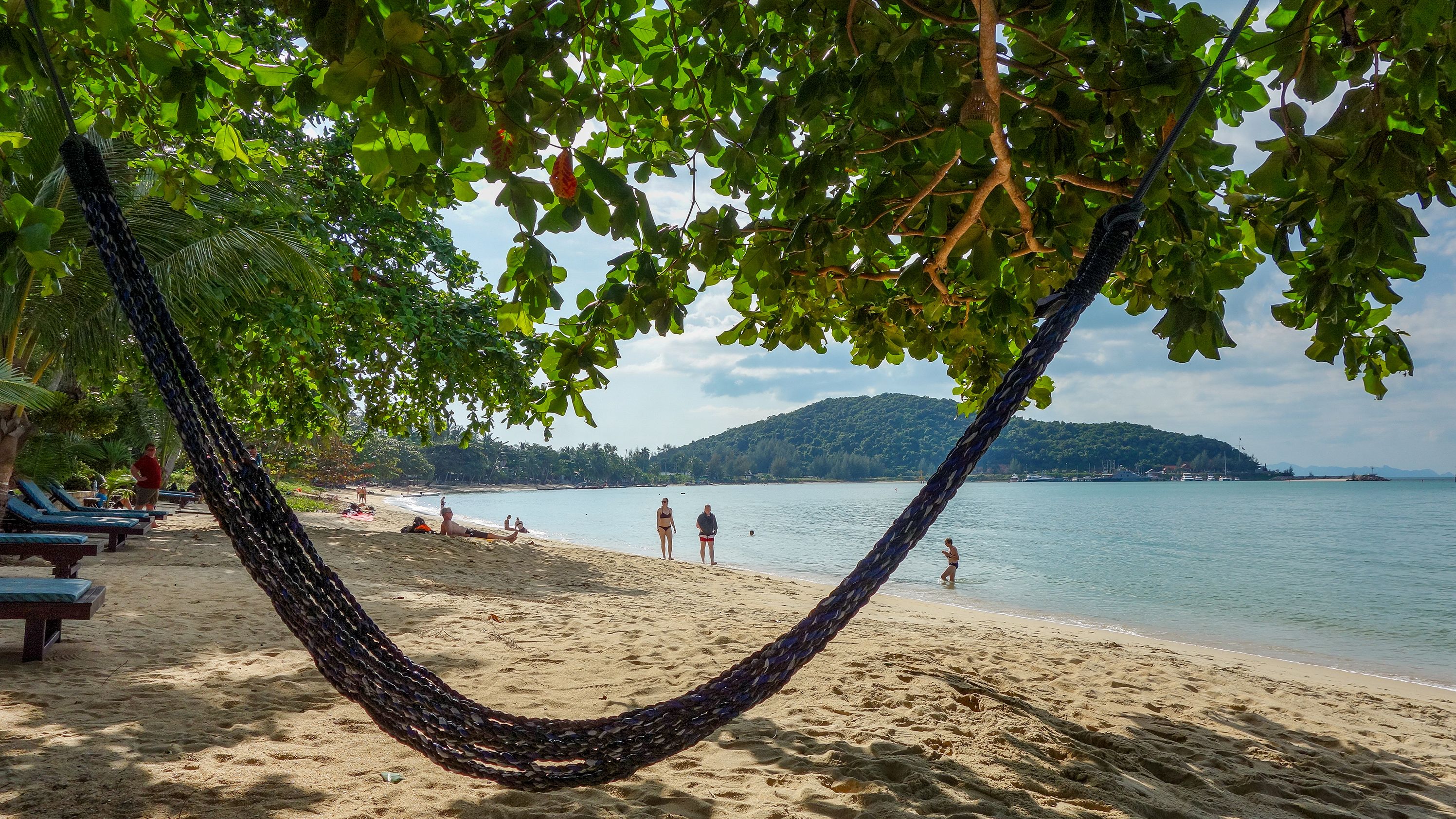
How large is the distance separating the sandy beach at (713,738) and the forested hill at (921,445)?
→ 66997 millimetres

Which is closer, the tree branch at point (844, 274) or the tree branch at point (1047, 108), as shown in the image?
the tree branch at point (1047, 108)

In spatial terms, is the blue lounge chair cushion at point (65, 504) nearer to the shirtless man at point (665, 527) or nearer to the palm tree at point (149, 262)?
the palm tree at point (149, 262)

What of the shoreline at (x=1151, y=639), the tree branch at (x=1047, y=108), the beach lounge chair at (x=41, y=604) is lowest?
the shoreline at (x=1151, y=639)

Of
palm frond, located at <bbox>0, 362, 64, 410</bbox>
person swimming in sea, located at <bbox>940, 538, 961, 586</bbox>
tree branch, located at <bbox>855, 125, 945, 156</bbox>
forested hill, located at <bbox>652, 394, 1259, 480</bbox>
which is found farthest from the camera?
forested hill, located at <bbox>652, 394, 1259, 480</bbox>

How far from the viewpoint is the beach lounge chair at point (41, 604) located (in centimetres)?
312

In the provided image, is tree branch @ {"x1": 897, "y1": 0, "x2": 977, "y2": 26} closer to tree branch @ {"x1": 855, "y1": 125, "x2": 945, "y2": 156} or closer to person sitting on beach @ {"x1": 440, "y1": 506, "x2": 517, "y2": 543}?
tree branch @ {"x1": 855, "y1": 125, "x2": 945, "y2": 156}

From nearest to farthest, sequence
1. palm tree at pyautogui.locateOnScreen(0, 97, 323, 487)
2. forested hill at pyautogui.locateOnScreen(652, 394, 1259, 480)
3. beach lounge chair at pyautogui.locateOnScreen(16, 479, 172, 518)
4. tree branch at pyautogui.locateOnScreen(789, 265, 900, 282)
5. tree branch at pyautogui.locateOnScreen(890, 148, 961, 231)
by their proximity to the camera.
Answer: tree branch at pyautogui.locateOnScreen(890, 148, 961, 231)
tree branch at pyautogui.locateOnScreen(789, 265, 900, 282)
palm tree at pyautogui.locateOnScreen(0, 97, 323, 487)
beach lounge chair at pyautogui.locateOnScreen(16, 479, 172, 518)
forested hill at pyautogui.locateOnScreen(652, 394, 1259, 480)

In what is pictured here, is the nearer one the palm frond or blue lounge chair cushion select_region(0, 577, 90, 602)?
blue lounge chair cushion select_region(0, 577, 90, 602)

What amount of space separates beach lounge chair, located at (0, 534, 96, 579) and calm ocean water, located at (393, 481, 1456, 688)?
10.4 m

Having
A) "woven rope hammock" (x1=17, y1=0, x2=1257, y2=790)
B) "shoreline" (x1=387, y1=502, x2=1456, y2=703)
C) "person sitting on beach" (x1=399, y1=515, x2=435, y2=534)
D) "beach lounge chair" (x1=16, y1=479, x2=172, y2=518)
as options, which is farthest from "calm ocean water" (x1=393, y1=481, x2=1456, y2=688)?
"beach lounge chair" (x1=16, y1=479, x2=172, y2=518)

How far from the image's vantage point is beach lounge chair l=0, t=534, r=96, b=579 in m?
4.62

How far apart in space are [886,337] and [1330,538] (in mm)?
30939

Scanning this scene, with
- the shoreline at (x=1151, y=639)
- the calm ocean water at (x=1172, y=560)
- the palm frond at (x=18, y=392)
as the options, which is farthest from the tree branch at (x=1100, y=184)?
the calm ocean water at (x=1172, y=560)

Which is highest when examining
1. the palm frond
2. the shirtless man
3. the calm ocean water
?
the palm frond
